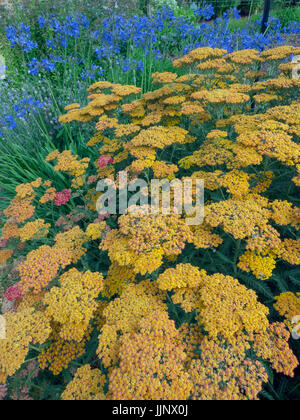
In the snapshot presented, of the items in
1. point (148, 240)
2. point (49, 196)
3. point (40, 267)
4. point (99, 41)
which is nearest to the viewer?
point (148, 240)

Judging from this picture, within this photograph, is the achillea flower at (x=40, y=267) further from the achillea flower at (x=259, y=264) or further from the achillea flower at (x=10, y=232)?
the achillea flower at (x=259, y=264)

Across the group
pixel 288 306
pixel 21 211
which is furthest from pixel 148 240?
pixel 21 211

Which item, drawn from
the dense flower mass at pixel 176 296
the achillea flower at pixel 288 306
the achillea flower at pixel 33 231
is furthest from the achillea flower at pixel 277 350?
the achillea flower at pixel 33 231

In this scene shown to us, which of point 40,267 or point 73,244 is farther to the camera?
point 73,244

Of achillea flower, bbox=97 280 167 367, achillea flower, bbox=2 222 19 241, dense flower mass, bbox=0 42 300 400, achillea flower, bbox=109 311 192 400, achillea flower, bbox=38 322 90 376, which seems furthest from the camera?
achillea flower, bbox=2 222 19 241

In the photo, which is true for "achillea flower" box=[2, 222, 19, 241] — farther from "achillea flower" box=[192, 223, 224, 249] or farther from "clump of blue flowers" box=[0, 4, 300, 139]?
"clump of blue flowers" box=[0, 4, 300, 139]

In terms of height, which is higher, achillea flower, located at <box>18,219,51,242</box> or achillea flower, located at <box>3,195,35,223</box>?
achillea flower, located at <box>3,195,35,223</box>

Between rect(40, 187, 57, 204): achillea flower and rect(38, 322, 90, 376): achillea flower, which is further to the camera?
rect(40, 187, 57, 204): achillea flower

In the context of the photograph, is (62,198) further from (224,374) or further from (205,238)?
(224,374)

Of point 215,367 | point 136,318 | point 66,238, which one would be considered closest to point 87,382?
point 136,318

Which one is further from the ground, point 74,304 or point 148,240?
point 148,240

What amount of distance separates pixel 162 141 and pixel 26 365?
2.09 meters

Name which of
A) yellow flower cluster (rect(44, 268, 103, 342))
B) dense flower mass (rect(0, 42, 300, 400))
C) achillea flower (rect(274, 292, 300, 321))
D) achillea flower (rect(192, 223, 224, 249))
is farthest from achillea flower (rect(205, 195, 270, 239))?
yellow flower cluster (rect(44, 268, 103, 342))
